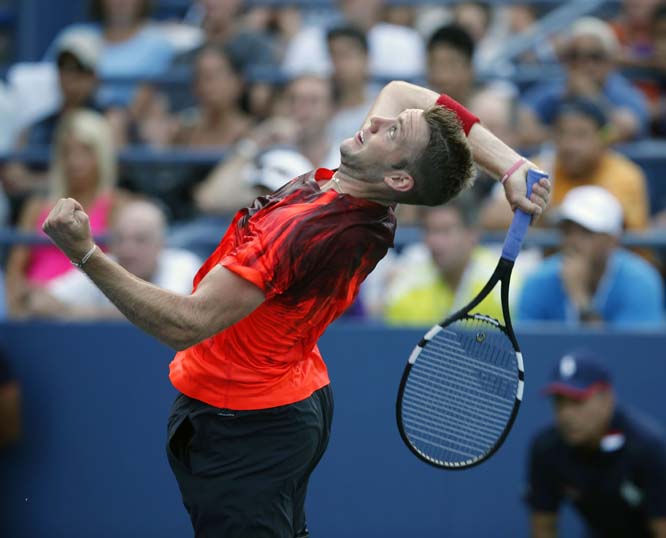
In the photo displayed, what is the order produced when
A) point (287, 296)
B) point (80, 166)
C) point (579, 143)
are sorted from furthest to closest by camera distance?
point (80, 166) < point (579, 143) < point (287, 296)

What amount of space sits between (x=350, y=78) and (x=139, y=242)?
1808 mm

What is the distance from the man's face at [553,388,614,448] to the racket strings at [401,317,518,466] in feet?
4.12

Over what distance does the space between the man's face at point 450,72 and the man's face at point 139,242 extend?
1.81 m

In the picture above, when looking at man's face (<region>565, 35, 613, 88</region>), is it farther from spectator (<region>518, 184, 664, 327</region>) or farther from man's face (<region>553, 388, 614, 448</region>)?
man's face (<region>553, 388, 614, 448</region>)

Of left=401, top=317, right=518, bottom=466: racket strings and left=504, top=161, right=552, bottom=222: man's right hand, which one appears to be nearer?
left=504, top=161, right=552, bottom=222: man's right hand

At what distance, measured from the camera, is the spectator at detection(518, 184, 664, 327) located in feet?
18.7

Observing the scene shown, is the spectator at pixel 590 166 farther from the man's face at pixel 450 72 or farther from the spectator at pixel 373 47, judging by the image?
the spectator at pixel 373 47

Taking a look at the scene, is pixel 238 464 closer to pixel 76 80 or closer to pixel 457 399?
pixel 457 399

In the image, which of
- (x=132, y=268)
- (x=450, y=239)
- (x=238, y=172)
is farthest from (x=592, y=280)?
(x=132, y=268)

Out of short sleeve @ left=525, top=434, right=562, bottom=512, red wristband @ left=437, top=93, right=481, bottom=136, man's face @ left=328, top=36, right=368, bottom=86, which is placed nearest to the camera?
red wristband @ left=437, top=93, right=481, bottom=136

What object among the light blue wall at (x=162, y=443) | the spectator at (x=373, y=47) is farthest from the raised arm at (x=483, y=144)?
the spectator at (x=373, y=47)

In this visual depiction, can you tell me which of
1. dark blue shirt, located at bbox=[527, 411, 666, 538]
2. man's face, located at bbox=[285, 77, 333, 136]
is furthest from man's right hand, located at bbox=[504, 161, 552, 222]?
man's face, located at bbox=[285, 77, 333, 136]

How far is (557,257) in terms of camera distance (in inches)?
234

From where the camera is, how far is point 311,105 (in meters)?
6.55
